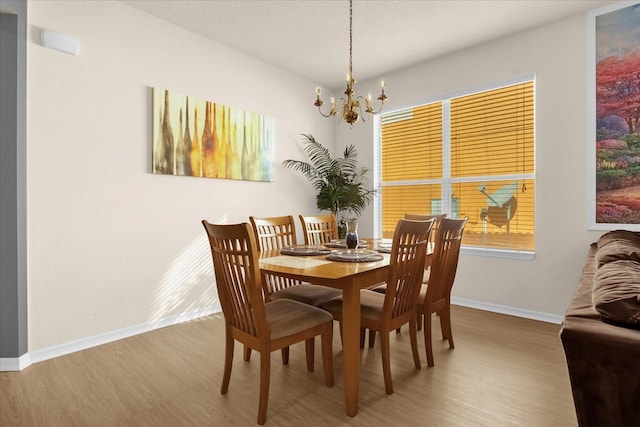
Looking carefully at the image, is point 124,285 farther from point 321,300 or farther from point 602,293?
point 602,293

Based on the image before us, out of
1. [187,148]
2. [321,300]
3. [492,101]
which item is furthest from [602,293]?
[187,148]

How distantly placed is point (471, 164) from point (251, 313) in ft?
9.98

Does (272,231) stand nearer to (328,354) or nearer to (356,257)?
(356,257)

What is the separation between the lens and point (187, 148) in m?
3.29

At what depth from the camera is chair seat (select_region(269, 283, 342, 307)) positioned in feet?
7.52

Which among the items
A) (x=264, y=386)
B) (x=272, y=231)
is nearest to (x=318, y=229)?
(x=272, y=231)

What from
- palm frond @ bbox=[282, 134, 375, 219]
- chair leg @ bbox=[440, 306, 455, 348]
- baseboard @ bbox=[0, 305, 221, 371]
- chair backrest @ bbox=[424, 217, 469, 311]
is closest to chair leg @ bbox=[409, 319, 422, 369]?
chair backrest @ bbox=[424, 217, 469, 311]

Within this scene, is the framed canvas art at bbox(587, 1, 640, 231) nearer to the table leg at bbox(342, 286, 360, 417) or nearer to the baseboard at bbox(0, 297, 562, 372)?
the baseboard at bbox(0, 297, 562, 372)

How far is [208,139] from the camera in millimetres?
3439

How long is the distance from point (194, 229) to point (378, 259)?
206 cm

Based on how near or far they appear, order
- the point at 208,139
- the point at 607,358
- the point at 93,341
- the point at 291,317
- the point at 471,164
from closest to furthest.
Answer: the point at 607,358 → the point at 291,317 → the point at 93,341 → the point at 208,139 → the point at 471,164

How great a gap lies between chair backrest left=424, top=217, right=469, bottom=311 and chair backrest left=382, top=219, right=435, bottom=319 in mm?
183

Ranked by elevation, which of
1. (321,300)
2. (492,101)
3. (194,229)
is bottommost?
(321,300)

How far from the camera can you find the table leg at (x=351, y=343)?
5.79 feet
